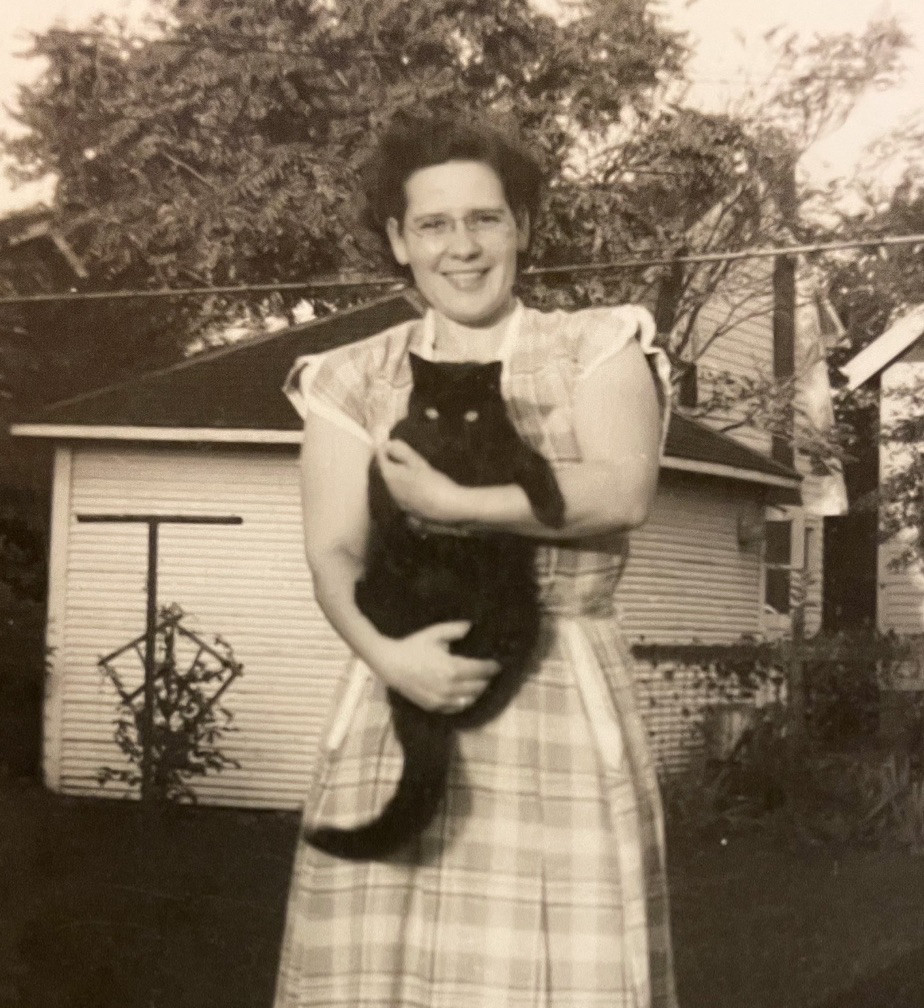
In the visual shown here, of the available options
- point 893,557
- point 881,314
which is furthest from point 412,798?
point 881,314

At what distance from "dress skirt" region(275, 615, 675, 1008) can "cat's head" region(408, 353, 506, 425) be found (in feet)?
0.91

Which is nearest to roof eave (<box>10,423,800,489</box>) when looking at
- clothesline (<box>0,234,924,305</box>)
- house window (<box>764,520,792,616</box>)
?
house window (<box>764,520,792,616</box>)

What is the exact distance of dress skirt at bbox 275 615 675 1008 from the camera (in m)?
1.64

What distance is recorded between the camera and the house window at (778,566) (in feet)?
7.23

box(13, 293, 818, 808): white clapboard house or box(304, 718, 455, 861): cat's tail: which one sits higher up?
box(13, 293, 818, 808): white clapboard house

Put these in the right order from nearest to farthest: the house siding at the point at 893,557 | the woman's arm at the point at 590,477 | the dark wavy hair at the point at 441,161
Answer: the woman's arm at the point at 590,477, the dark wavy hair at the point at 441,161, the house siding at the point at 893,557

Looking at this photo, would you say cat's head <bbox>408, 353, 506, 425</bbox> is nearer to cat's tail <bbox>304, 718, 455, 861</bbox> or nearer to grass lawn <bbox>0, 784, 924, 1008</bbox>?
cat's tail <bbox>304, 718, 455, 861</bbox>

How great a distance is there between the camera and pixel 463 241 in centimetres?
171

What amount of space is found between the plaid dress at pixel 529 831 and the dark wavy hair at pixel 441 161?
208mm

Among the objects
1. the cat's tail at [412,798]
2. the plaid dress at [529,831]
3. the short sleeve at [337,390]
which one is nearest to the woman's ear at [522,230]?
the plaid dress at [529,831]

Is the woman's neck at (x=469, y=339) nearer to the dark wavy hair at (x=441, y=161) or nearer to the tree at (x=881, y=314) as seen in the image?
the dark wavy hair at (x=441, y=161)

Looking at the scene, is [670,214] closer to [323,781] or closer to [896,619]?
[896,619]

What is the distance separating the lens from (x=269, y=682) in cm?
203

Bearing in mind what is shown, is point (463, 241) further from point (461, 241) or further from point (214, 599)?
point (214, 599)
